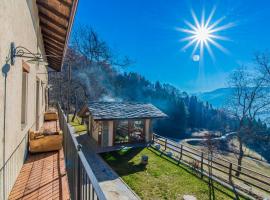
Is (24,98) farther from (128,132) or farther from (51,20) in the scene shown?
(128,132)

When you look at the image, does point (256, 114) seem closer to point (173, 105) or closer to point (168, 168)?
point (168, 168)

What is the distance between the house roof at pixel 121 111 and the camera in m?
14.9

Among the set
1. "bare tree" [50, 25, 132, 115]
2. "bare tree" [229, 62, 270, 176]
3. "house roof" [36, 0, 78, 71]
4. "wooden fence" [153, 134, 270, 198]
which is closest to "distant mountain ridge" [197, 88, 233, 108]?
"bare tree" [229, 62, 270, 176]

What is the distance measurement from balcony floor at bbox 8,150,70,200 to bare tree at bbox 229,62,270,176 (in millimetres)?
16458

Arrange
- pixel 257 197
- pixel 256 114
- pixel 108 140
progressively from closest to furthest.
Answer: pixel 257 197
pixel 108 140
pixel 256 114

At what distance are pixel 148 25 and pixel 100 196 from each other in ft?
136

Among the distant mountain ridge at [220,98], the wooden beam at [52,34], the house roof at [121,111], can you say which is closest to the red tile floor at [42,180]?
the wooden beam at [52,34]

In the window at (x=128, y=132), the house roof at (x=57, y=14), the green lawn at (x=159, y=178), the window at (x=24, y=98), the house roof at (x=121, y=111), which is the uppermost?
the house roof at (x=57, y=14)

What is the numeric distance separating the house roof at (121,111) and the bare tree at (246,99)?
24.2 feet

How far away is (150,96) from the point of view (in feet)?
176

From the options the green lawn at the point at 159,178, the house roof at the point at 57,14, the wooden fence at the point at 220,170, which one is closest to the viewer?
the house roof at the point at 57,14

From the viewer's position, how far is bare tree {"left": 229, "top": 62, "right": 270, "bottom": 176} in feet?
57.9

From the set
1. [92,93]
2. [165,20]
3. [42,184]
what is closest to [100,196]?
[42,184]

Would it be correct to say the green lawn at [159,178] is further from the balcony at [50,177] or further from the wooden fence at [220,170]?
the balcony at [50,177]
